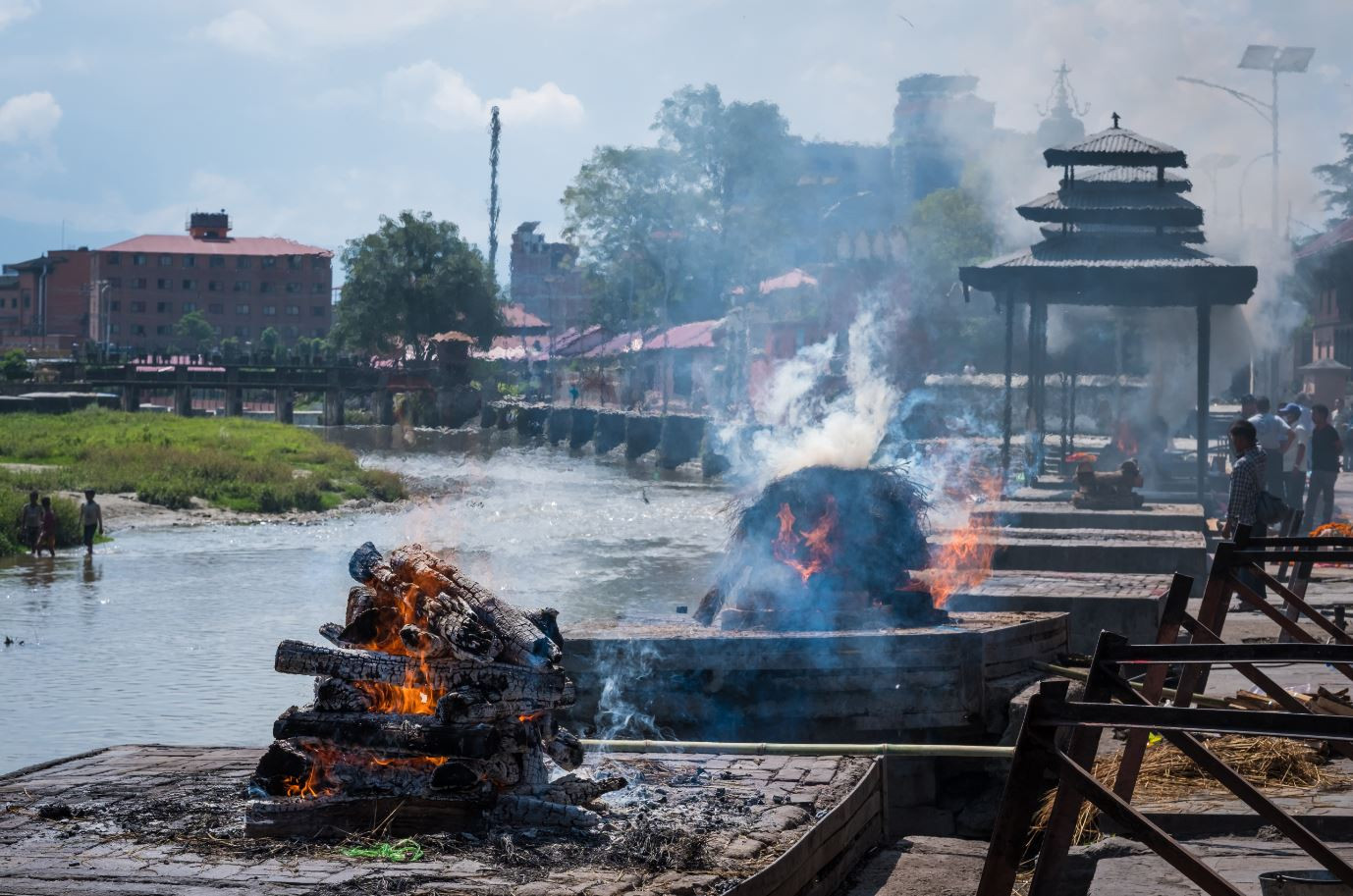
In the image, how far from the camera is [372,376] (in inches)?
3664

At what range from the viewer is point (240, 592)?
25453 millimetres

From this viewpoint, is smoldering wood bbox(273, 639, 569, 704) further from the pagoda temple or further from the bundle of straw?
the pagoda temple

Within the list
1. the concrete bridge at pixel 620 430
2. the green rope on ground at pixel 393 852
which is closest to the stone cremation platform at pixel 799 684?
the green rope on ground at pixel 393 852

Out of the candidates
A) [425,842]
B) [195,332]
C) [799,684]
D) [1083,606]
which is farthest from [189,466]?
[195,332]

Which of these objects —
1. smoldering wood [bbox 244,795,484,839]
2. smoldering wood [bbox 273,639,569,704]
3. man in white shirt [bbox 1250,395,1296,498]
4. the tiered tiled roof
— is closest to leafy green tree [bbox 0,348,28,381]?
the tiered tiled roof

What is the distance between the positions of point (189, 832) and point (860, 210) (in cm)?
10704

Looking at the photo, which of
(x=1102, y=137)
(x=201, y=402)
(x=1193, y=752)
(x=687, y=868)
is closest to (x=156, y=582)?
(x=1102, y=137)

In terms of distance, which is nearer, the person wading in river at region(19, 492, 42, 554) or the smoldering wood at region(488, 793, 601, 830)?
the smoldering wood at region(488, 793, 601, 830)

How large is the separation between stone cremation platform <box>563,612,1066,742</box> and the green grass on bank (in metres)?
22.6

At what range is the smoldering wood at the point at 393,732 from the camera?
670 centimetres

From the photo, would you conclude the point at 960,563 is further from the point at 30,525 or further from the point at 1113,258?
the point at 30,525

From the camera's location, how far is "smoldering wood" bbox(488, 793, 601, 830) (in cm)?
652

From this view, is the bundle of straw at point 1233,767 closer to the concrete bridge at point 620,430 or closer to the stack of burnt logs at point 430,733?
the stack of burnt logs at point 430,733

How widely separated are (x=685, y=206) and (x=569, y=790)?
289ft
